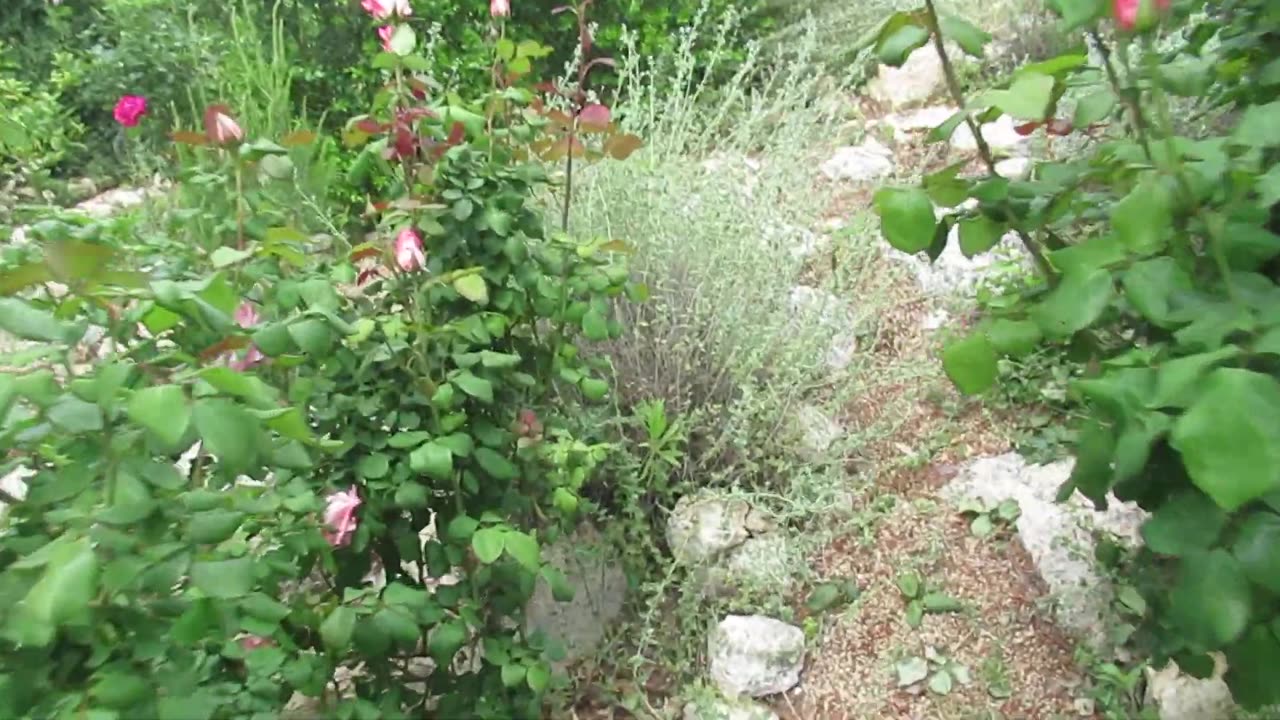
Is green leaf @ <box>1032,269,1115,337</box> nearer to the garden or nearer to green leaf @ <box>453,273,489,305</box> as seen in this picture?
the garden

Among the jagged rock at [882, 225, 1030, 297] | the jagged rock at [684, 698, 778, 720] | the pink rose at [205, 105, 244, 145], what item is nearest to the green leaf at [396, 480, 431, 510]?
the pink rose at [205, 105, 244, 145]

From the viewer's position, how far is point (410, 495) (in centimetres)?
154

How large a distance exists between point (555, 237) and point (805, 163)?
4.60 feet

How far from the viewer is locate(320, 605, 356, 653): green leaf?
1.41m

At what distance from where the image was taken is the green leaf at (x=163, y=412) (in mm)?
901

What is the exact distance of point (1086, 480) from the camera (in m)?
1.21

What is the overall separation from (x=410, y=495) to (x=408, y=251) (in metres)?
0.36

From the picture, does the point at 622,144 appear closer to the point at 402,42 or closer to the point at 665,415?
the point at 402,42

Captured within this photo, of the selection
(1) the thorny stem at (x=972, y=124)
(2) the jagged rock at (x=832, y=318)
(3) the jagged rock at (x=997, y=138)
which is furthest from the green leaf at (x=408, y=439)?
(3) the jagged rock at (x=997, y=138)

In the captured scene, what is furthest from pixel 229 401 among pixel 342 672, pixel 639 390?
pixel 639 390

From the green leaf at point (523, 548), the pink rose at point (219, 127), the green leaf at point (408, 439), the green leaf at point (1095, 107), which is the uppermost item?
the green leaf at point (1095, 107)

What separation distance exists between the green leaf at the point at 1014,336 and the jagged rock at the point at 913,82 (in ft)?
10.9

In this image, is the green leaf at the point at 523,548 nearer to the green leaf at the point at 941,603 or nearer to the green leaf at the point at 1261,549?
the green leaf at the point at 1261,549

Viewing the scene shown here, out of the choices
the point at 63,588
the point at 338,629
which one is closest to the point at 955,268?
the point at 338,629
